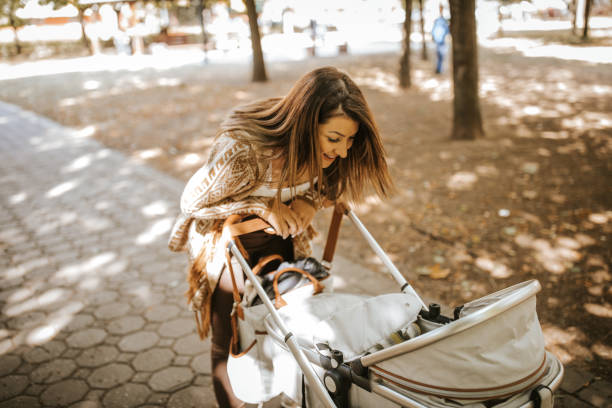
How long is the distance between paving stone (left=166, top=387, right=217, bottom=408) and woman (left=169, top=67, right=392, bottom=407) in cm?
60

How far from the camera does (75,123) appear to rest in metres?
11.1

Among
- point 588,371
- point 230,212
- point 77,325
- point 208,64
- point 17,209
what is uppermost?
point 208,64

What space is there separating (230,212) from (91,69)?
21.2 m

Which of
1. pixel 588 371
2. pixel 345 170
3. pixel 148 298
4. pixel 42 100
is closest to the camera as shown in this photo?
pixel 345 170

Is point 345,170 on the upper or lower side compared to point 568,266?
upper

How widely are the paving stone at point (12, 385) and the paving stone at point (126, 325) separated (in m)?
0.70

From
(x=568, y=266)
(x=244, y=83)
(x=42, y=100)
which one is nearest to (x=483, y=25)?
(x=244, y=83)

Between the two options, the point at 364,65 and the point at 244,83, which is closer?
the point at 244,83

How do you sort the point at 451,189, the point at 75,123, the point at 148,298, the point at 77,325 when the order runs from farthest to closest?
the point at 75,123 < the point at 451,189 < the point at 148,298 < the point at 77,325

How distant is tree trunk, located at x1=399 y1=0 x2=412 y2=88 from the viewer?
39.9 feet

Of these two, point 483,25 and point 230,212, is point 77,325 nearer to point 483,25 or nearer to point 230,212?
point 230,212

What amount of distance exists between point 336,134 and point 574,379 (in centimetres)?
240

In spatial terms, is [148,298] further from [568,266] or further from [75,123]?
[75,123]

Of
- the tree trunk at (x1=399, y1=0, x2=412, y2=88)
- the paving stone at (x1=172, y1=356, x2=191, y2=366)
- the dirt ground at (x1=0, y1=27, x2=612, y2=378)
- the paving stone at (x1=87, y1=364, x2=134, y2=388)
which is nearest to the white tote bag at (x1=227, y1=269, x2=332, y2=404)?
the paving stone at (x1=172, y1=356, x2=191, y2=366)
